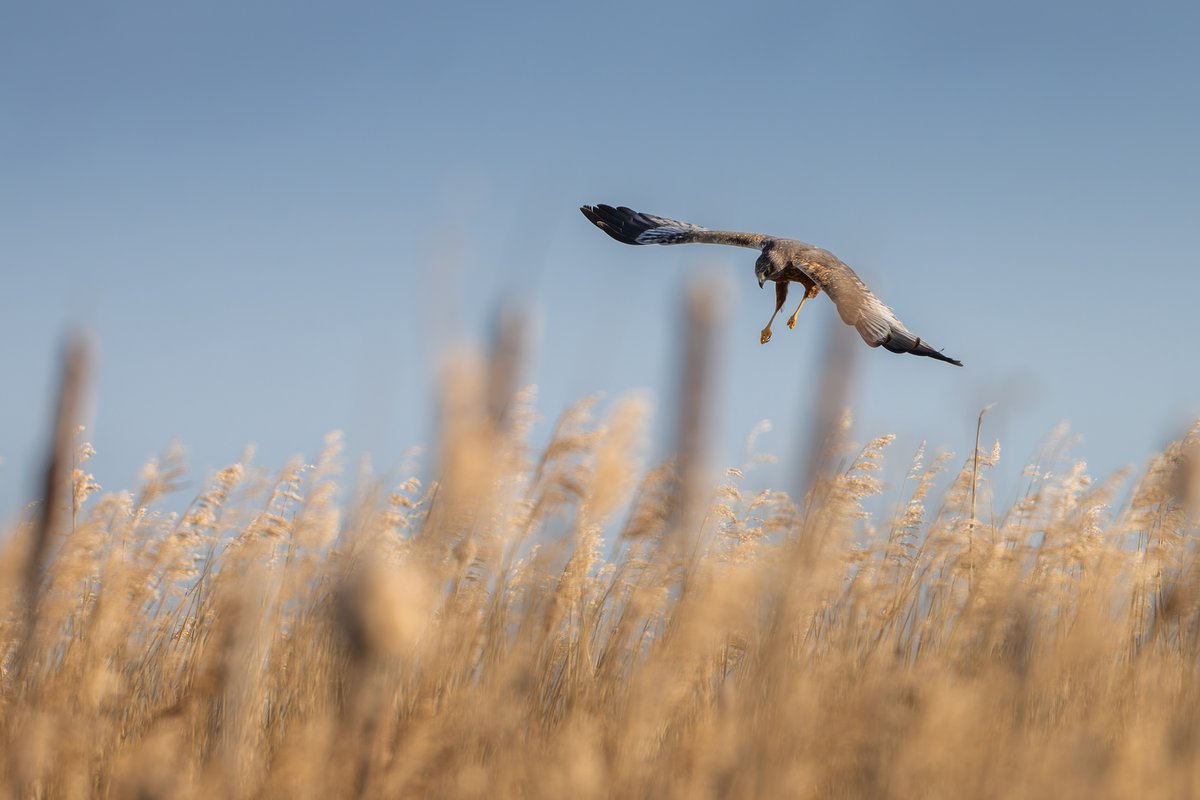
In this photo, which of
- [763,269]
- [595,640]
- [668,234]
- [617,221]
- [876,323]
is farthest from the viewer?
[617,221]

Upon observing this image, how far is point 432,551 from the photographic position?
2.29m

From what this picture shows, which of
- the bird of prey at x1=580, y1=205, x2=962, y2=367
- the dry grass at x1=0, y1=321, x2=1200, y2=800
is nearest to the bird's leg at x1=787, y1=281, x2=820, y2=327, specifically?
the bird of prey at x1=580, y1=205, x2=962, y2=367

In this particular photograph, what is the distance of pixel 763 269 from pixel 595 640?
327cm

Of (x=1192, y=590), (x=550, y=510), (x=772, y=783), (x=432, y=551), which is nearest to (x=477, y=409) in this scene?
(x=432, y=551)

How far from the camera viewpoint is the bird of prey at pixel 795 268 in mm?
4613

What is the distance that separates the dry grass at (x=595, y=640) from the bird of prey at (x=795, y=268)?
619 mm

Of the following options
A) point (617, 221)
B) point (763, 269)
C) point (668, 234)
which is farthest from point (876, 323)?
point (617, 221)

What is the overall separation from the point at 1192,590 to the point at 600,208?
5236 mm

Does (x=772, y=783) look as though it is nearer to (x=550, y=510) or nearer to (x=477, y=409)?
(x=477, y=409)

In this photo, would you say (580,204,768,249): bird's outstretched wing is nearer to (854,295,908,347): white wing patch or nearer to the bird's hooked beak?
the bird's hooked beak

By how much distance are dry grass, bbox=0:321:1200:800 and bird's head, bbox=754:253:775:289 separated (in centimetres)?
201

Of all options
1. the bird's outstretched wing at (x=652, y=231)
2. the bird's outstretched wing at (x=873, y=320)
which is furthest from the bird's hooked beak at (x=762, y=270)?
the bird's outstretched wing at (x=873, y=320)

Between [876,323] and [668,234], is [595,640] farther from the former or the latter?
[668,234]

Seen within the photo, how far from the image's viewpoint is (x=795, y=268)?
623 cm
